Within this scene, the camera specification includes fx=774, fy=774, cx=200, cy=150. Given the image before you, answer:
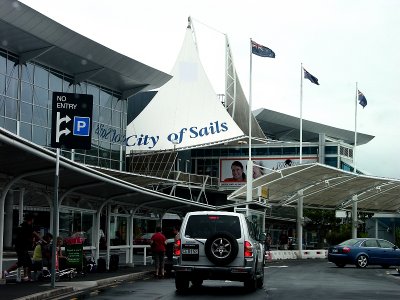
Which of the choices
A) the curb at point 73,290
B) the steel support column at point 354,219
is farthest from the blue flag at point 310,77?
the curb at point 73,290

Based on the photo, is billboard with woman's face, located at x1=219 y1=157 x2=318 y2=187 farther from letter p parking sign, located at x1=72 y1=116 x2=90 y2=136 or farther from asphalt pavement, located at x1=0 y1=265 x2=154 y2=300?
letter p parking sign, located at x1=72 y1=116 x2=90 y2=136

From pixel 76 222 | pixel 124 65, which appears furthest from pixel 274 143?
pixel 76 222

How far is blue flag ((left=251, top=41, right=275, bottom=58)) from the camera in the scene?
48812 millimetres

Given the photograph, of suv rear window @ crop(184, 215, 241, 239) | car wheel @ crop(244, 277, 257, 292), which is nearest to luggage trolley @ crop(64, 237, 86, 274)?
suv rear window @ crop(184, 215, 241, 239)

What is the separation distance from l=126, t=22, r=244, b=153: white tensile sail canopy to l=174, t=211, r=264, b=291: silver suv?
5053 centimetres

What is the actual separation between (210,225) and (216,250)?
33.4 inches

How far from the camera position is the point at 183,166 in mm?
80625

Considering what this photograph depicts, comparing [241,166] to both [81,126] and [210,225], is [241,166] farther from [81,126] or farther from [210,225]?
[81,126]

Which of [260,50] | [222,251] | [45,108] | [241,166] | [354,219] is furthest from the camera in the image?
[241,166]

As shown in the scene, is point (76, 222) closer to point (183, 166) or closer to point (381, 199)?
point (381, 199)

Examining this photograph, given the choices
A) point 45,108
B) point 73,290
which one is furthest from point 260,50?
point 73,290

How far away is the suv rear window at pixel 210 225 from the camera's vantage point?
18078 millimetres

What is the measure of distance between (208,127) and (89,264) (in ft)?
154

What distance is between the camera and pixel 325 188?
190 ft
